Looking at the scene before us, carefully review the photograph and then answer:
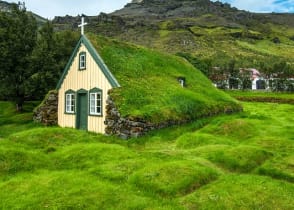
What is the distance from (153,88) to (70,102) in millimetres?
7595

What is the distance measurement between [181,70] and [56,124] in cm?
1318

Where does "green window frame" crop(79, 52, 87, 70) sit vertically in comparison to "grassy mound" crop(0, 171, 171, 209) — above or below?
above

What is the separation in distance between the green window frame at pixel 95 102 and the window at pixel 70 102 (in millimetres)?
2869

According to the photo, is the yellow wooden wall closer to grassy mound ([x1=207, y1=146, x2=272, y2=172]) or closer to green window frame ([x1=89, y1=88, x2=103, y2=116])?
green window frame ([x1=89, y1=88, x2=103, y2=116])

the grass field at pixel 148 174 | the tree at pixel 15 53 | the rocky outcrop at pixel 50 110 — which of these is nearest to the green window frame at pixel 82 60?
the rocky outcrop at pixel 50 110

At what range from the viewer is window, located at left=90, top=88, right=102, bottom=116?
26.7 meters

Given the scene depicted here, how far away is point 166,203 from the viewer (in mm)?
11453

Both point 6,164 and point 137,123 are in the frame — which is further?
point 137,123

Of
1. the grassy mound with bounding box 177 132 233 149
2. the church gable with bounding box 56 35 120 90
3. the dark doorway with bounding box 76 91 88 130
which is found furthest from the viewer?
the dark doorway with bounding box 76 91 88 130

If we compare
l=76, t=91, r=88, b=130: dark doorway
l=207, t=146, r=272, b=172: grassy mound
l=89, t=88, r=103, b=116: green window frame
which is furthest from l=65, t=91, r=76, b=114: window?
l=207, t=146, r=272, b=172: grassy mound

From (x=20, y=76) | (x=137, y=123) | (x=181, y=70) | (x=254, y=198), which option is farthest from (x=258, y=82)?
(x=254, y=198)

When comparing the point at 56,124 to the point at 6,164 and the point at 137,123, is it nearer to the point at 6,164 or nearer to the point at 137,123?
the point at 137,123

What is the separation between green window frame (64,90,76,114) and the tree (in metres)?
8.55

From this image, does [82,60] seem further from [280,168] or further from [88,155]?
[280,168]
